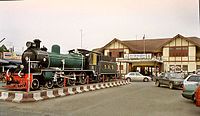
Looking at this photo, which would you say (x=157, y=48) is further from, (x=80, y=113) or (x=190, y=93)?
(x=80, y=113)

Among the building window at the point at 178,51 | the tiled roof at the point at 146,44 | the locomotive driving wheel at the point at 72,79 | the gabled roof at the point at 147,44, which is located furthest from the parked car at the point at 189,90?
the tiled roof at the point at 146,44

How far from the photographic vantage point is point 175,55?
44531mm

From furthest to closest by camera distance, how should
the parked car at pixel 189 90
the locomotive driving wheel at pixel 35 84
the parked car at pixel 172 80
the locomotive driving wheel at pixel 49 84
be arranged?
1. the parked car at pixel 172 80
2. the locomotive driving wheel at pixel 49 84
3. the locomotive driving wheel at pixel 35 84
4. the parked car at pixel 189 90

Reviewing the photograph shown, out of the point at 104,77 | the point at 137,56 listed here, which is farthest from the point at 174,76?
the point at 137,56

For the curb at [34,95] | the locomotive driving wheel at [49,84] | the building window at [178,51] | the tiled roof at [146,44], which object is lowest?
the curb at [34,95]

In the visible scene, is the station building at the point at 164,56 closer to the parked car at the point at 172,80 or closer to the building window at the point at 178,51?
the building window at the point at 178,51

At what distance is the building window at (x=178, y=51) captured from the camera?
4377 cm

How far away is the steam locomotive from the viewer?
14719mm

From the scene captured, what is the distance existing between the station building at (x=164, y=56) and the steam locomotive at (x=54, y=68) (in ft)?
57.8

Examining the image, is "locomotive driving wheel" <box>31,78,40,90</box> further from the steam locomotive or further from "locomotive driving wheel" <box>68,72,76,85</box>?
"locomotive driving wheel" <box>68,72,76,85</box>

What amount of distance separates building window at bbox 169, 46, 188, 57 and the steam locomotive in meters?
23.4

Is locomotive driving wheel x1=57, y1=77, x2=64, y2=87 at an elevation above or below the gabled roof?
below

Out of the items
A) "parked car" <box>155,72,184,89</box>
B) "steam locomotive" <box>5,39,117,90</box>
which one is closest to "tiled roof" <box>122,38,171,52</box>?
"parked car" <box>155,72,184,89</box>

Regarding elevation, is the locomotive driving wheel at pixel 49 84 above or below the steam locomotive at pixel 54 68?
below
